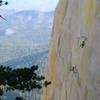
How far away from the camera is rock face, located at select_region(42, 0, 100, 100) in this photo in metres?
24.6

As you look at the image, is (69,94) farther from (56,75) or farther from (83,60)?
(56,75)

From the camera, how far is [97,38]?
24.5 meters

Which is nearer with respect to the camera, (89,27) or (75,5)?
(89,27)

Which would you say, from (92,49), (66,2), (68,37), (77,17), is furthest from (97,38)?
(66,2)

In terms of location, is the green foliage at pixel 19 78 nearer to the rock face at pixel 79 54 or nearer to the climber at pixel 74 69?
the rock face at pixel 79 54

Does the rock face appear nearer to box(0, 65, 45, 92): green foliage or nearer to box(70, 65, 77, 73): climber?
box(70, 65, 77, 73): climber

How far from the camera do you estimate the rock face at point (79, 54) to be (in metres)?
24.6

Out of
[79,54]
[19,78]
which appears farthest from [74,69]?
[19,78]

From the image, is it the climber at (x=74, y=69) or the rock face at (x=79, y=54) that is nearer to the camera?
the rock face at (x=79, y=54)

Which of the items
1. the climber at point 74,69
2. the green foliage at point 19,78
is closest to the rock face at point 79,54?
the climber at point 74,69

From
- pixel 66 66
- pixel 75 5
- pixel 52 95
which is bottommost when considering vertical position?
pixel 52 95

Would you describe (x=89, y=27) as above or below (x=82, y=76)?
Answer: above

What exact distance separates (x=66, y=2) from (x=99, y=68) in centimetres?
1335

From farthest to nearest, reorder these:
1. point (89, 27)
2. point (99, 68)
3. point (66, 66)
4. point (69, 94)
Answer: point (66, 66), point (69, 94), point (89, 27), point (99, 68)
